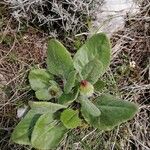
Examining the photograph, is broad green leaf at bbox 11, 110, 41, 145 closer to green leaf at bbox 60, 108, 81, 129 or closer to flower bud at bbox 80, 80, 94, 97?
green leaf at bbox 60, 108, 81, 129

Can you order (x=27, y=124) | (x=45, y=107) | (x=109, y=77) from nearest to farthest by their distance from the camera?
1. (x=45, y=107)
2. (x=27, y=124)
3. (x=109, y=77)

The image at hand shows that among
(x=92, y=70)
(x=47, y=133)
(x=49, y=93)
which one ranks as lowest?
(x=47, y=133)

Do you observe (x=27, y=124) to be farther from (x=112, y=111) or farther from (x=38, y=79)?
(x=112, y=111)

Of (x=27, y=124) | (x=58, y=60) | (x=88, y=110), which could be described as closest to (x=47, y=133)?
(x=27, y=124)

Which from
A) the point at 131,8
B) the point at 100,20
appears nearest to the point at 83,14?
the point at 100,20

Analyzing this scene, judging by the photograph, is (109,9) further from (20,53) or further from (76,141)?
(76,141)

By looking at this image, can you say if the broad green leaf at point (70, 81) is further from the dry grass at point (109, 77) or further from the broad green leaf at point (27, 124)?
the dry grass at point (109, 77)
